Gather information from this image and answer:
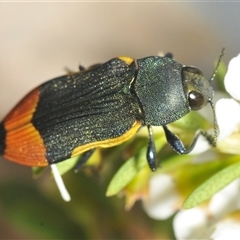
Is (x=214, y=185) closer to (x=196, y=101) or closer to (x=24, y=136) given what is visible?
(x=196, y=101)

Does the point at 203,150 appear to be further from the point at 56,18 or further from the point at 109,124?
the point at 56,18

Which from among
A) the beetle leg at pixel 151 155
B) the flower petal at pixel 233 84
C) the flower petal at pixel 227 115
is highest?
the flower petal at pixel 233 84

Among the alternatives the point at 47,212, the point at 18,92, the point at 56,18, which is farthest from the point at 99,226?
the point at 56,18

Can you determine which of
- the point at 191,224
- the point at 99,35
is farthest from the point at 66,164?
the point at 99,35

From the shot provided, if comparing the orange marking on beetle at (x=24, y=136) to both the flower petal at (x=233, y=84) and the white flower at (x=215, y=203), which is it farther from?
the flower petal at (x=233, y=84)

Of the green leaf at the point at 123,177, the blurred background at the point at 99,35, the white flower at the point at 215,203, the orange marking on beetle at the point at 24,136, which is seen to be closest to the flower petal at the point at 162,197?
the white flower at the point at 215,203
